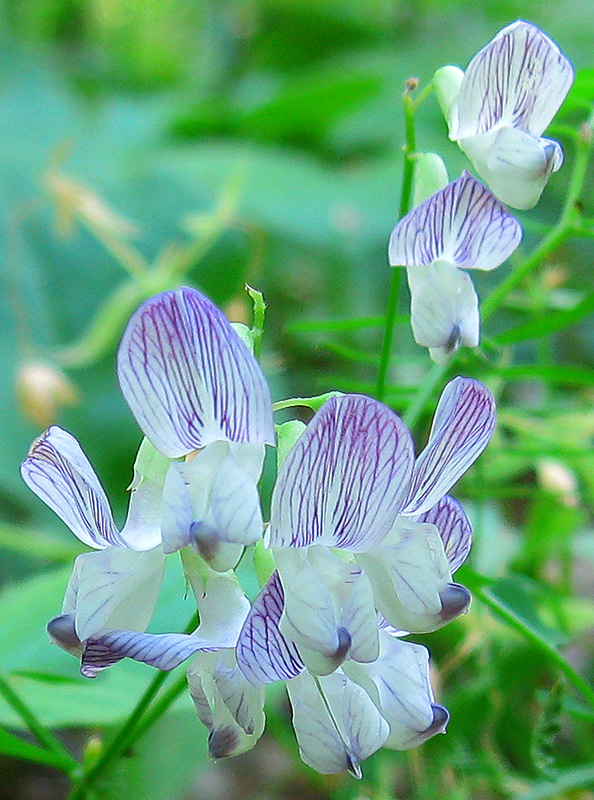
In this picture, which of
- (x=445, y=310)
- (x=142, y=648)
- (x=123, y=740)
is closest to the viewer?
(x=142, y=648)

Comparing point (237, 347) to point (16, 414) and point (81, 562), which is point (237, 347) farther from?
point (16, 414)

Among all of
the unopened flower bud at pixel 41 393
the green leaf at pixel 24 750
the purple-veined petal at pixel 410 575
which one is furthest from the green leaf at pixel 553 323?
the unopened flower bud at pixel 41 393

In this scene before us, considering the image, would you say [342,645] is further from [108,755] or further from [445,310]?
[108,755]

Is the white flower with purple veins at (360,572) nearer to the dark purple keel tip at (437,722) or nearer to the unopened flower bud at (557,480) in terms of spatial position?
the dark purple keel tip at (437,722)

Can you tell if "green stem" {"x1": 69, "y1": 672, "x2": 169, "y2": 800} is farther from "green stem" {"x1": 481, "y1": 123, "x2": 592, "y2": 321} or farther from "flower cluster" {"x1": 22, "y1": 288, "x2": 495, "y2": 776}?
"green stem" {"x1": 481, "y1": 123, "x2": 592, "y2": 321}

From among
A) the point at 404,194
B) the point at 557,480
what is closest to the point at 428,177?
the point at 404,194

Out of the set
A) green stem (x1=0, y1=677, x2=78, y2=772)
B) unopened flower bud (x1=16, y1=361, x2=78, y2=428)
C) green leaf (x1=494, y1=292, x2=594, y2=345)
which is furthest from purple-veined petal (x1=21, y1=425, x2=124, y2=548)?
unopened flower bud (x1=16, y1=361, x2=78, y2=428)
